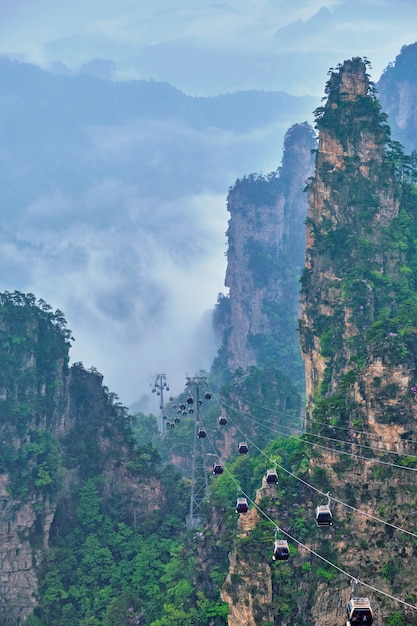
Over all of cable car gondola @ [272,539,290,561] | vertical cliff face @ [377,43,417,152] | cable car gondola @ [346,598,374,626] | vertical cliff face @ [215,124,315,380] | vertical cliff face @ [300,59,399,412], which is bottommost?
cable car gondola @ [346,598,374,626]

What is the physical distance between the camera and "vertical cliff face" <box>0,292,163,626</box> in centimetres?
5600

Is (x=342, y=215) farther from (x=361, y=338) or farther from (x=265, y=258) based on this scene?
(x=265, y=258)

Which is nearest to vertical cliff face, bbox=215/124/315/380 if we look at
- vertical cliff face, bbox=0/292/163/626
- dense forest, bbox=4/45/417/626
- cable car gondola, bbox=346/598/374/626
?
dense forest, bbox=4/45/417/626

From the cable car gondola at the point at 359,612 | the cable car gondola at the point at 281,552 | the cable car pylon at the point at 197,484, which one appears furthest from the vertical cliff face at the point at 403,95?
the cable car gondola at the point at 359,612

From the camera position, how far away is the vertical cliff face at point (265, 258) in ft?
364

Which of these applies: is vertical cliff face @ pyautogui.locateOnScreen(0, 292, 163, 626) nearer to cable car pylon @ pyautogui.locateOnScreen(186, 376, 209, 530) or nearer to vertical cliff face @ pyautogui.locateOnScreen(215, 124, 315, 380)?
cable car pylon @ pyautogui.locateOnScreen(186, 376, 209, 530)

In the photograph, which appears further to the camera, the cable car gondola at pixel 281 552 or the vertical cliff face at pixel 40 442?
the vertical cliff face at pixel 40 442

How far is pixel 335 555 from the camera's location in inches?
1597

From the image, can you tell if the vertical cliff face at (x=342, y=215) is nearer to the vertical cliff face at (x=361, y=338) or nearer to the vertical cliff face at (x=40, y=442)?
the vertical cliff face at (x=361, y=338)

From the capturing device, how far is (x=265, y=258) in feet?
372

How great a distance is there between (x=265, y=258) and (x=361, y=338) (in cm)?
6346

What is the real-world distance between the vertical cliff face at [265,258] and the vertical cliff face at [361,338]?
51.9 m

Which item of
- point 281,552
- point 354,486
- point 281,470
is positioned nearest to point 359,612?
point 281,552

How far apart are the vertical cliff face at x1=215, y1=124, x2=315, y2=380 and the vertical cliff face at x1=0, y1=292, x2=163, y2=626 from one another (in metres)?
47.1
